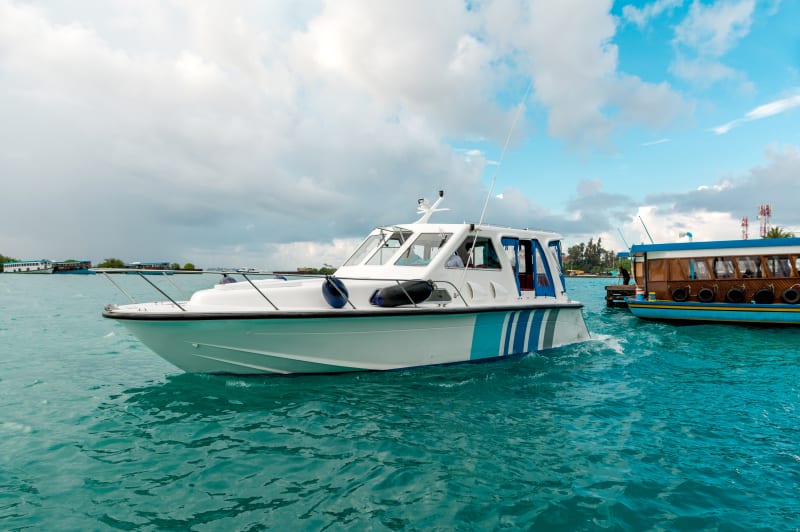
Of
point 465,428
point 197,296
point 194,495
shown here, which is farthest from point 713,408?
point 197,296

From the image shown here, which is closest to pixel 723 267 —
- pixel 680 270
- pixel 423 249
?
pixel 680 270

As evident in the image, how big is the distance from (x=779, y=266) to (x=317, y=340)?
55.9 feet

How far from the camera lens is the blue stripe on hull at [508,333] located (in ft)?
25.3

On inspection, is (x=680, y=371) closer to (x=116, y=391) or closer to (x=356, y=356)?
(x=356, y=356)

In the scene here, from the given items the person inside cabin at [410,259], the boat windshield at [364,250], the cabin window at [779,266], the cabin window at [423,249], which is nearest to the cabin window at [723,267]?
the cabin window at [779,266]

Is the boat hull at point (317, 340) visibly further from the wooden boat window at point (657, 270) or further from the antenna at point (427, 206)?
the wooden boat window at point (657, 270)

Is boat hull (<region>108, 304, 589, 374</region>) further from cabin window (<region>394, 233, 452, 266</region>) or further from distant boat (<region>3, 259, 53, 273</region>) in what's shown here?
distant boat (<region>3, 259, 53, 273</region>)

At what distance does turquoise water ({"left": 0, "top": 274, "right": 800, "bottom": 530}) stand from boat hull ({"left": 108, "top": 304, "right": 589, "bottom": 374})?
0.29m

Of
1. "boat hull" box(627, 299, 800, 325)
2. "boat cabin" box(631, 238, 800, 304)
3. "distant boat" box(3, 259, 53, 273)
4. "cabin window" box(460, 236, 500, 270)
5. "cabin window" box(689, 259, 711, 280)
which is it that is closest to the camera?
"cabin window" box(460, 236, 500, 270)

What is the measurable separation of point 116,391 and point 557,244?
9.09 meters

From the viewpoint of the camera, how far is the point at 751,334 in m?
13.4

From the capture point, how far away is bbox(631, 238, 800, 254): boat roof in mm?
14844

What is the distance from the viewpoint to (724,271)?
1593 centimetres

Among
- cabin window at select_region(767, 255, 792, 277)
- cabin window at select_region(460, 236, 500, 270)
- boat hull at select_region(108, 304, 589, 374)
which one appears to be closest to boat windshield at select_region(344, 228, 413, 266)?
cabin window at select_region(460, 236, 500, 270)
